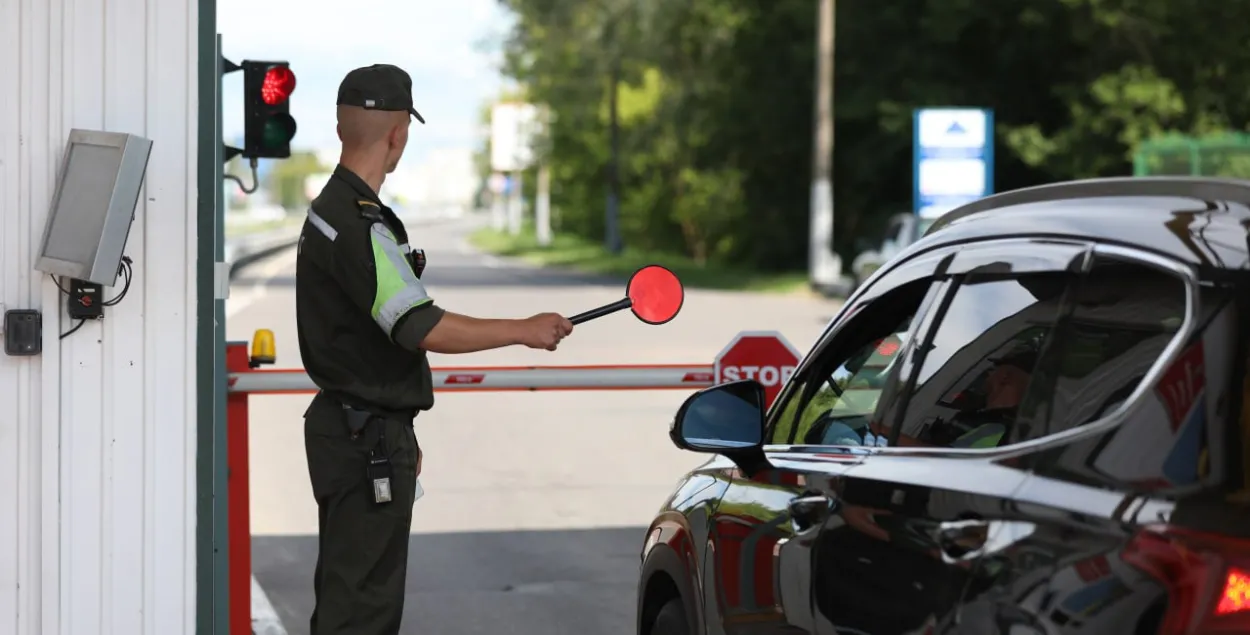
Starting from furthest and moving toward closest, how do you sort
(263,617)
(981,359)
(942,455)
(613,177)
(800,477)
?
(613,177), (263,617), (800,477), (981,359), (942,455)

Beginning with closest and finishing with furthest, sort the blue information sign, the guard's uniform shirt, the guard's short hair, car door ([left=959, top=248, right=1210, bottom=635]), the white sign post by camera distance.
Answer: car door ([left=959, top=248, right=1210, bottom=635]) < the guard's uniform shirt < the guard's short hair < the blue information sign < the white sign post

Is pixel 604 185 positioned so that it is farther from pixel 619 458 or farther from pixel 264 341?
pixel 264 341

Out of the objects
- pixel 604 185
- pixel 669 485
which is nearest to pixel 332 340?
pixel 669 485

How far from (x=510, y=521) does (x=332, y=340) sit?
652cm

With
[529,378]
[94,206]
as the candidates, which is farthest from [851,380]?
[529,378]

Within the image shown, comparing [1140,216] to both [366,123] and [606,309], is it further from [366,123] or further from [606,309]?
[366,123]

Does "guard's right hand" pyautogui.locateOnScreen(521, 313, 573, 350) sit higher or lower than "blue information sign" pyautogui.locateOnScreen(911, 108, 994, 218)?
lower

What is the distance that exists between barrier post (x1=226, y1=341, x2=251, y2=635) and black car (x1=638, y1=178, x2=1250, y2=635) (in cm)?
317

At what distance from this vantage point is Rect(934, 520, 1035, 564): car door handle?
9.11 ft

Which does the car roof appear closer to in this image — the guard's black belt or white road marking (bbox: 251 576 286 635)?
the guard's black belt

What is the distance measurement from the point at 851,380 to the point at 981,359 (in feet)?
2.43

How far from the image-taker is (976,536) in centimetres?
288

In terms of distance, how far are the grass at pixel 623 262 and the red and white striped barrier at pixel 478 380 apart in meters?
9.35

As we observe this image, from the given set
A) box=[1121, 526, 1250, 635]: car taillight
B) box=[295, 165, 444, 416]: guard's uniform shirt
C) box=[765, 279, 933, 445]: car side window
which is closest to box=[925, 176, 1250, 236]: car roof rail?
box=[765, 279, 933, 445]: car side window
